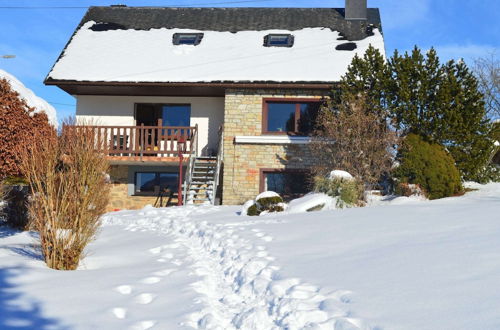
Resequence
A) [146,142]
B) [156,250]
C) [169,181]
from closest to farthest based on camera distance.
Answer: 1. [156,250]
2. [146,142]
3. [169,181]

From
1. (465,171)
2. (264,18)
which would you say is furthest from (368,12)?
(465,171)

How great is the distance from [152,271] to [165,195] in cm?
975

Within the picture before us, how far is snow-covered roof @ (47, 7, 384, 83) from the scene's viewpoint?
14.2m

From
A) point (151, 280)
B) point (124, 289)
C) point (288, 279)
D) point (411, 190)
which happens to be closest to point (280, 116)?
point (411, 190)

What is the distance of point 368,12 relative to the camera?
18031 mm

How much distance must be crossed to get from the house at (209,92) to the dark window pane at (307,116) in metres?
0.04

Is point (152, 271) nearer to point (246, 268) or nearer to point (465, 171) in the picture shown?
point (246, 268)

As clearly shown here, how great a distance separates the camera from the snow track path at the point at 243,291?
3.66m

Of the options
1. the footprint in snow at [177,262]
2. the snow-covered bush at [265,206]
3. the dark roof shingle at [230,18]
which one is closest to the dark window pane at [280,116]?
the dark roof shingle at [230,18]

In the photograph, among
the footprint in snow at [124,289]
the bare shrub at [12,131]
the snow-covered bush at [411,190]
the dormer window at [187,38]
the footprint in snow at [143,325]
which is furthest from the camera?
the dormer window at [187,38]

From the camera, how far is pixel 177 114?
15.9m

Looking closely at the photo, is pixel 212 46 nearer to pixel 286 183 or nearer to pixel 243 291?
pixel 286 183

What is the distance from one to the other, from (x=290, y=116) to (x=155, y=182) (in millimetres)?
5059

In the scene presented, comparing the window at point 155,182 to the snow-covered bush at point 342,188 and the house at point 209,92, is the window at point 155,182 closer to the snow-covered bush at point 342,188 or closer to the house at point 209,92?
the house at point 209,92
